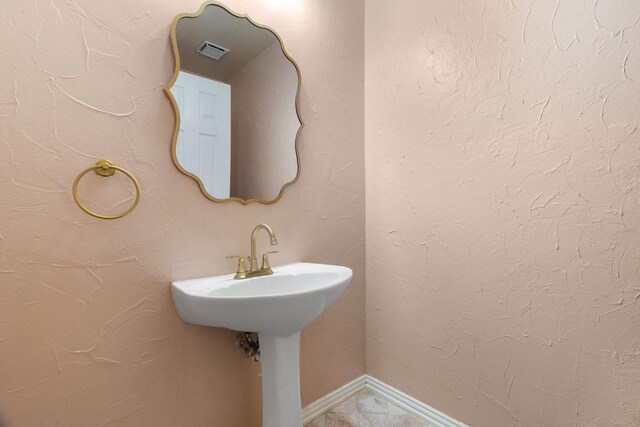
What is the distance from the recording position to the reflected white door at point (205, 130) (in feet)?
3.24

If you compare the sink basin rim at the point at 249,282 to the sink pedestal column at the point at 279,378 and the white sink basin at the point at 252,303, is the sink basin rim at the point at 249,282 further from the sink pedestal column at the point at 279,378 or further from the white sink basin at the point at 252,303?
the sink pedestal column at the point at 279,378

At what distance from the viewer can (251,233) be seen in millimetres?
1142

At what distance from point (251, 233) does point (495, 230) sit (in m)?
0.88

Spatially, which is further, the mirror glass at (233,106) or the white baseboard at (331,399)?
the white baseboard at (331,399)

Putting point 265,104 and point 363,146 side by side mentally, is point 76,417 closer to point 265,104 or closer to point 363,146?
point 265,104

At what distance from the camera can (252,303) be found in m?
0.79

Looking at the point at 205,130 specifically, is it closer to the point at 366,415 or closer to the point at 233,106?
the point at 233,106

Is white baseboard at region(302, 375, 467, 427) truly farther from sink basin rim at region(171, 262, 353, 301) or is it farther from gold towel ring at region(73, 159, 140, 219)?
gold towel ring at region(73, 159, 140, 219)

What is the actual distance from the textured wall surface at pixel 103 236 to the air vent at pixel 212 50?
114mm

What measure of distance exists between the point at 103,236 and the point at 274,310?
526 mm

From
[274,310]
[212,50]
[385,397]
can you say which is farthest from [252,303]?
[385,397]

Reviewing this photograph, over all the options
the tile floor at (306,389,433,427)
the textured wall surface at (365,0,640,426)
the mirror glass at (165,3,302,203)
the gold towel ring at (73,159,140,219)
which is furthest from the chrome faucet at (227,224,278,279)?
the tile floor at (306,389,433,427)

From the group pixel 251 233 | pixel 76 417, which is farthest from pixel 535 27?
pixel 76 417

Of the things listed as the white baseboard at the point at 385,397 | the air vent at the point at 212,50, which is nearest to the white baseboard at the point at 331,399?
the white baseboard at the point at 385,397
